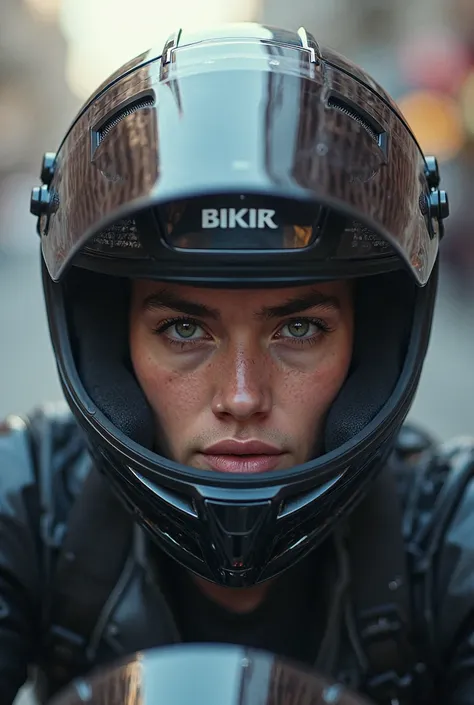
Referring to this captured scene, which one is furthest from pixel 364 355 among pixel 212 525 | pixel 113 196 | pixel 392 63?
pixel 392 63

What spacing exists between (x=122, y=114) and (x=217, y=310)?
36 centimetres

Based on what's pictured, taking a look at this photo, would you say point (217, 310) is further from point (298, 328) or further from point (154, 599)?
point (154, 599)

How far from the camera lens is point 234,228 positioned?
1562 mm

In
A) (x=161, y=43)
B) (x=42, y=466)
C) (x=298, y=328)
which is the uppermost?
(x=161, y=43)

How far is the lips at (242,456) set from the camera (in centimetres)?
167

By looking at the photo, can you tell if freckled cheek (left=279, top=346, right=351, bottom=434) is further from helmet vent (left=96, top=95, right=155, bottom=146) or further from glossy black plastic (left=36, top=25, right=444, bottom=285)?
helmet vent (left=96, top=95, right=155, bottom=146)

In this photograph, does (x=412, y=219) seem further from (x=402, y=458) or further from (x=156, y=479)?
(x=402, y=458)

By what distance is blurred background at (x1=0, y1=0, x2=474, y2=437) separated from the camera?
8.38 m

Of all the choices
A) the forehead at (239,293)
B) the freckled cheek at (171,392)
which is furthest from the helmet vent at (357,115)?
the freckled cheek at (171,392)

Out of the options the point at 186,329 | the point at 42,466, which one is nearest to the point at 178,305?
the point at 186,329

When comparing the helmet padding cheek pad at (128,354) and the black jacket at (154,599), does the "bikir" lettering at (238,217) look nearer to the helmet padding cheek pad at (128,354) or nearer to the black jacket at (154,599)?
the helmet padding cheek pad at (128,354)

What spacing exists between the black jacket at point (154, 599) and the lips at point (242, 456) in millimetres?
301

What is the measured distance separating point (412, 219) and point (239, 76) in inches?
14.2

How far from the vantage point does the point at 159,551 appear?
6.30 ft
